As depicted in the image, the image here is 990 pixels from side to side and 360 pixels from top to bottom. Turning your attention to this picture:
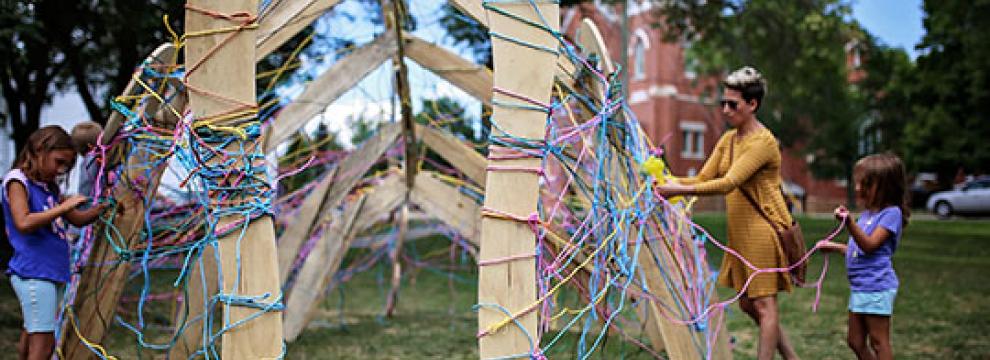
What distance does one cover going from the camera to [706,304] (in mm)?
3393

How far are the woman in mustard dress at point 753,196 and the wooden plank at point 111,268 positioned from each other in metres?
2.11

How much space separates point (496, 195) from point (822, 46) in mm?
10642

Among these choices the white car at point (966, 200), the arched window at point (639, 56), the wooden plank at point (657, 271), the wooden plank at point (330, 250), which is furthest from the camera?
the arched window at point (639, 56)


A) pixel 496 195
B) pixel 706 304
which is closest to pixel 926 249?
pixel 706 304

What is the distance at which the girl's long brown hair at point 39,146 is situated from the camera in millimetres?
3250

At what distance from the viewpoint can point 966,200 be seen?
74.6ft

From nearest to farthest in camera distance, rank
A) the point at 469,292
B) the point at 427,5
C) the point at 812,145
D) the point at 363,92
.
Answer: the point at 427,5
the point at 363,92
the point at 469,292
the point at 812,145

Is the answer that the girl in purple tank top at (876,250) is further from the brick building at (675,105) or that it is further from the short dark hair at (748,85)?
the brick building at (675,105)

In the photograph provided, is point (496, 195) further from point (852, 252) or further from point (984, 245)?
point (984, 245)

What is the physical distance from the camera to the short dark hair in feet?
11.2

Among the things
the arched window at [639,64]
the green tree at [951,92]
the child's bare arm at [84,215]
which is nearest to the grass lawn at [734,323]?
the child's bare arm at [84,215]

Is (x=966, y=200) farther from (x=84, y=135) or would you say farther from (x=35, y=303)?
(x=35, y=303)

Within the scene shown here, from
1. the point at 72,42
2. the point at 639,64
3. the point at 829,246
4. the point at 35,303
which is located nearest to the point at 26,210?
the point at 35,303

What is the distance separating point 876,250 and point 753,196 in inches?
21.6
